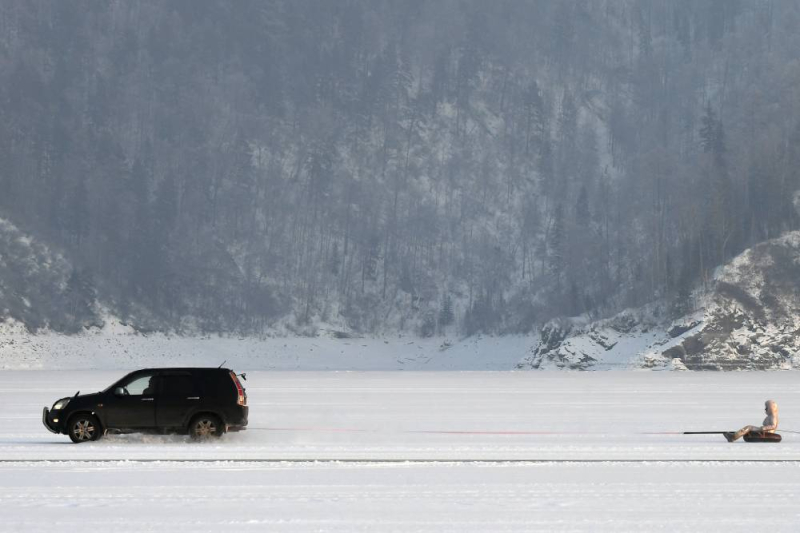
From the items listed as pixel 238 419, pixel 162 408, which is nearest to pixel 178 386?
pixel 162 408

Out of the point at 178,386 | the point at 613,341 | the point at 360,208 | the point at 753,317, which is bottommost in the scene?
the point at 178,386

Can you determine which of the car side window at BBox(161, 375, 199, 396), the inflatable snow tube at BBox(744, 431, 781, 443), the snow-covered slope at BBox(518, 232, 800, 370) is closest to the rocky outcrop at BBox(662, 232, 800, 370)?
the snow-covered slope at BBox(518, 232, 800, 370)

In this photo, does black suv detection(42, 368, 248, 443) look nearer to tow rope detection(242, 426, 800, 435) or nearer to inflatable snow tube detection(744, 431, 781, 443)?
tow rope detection(242, 426, 800, 435)

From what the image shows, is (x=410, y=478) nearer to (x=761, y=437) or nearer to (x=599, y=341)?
(x=761, y=437)

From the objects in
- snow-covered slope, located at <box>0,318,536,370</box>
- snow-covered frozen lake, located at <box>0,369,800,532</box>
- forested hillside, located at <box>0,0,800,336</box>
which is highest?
forested hillside, located at <box>0,0,800,336</box>

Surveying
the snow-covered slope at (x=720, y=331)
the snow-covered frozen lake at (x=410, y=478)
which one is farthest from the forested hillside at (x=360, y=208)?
the snow-covered frozen lake at (x=410, y=478)

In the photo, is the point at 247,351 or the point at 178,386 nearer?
the point at 178,386

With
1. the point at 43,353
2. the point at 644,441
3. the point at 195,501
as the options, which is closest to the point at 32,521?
the point at 195,501

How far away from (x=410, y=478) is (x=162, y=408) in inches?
360

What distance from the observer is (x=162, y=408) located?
89.7 ft

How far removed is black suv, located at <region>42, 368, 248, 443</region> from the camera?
27094 mm

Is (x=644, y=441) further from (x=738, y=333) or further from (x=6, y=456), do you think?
(x=738, y=333)

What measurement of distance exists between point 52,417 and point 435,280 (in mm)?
150596

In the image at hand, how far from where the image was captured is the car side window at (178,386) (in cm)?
2741
